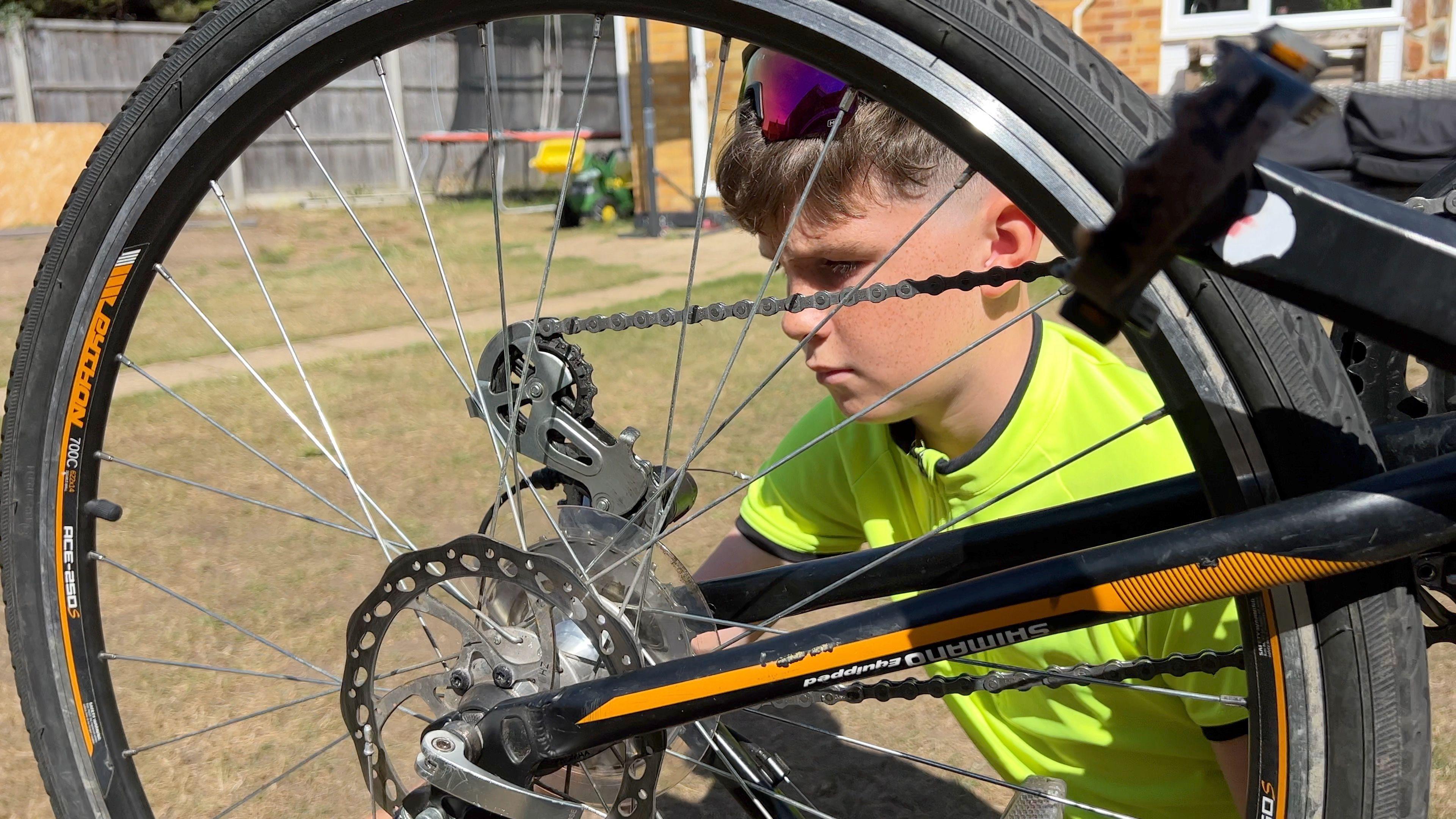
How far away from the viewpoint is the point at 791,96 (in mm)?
1633

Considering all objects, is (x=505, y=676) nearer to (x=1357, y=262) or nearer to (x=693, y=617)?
(x=693, y=617)

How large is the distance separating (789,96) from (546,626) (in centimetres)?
77

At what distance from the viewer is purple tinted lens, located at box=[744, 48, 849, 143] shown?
5.20ft

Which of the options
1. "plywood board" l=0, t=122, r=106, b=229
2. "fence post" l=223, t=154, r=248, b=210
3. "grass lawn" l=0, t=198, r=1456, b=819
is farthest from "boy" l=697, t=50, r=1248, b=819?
"fence post" l=223, t=154, r=248, b=210

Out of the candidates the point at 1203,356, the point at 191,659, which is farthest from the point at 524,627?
the point at 191,659

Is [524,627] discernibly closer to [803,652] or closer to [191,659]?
[803,652]

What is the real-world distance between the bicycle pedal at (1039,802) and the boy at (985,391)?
16 cm

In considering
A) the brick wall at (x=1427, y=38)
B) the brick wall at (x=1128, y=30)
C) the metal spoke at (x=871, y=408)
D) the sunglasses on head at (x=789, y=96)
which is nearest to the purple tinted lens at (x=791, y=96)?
the sunglasses on head at (x=789, y=96)

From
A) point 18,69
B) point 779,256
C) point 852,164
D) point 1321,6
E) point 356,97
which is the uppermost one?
point 356,97

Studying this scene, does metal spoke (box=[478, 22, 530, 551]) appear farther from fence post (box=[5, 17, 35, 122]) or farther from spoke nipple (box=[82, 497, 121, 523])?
fence post (box=[5, 17, 35, 122])

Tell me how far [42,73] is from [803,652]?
53.8ft

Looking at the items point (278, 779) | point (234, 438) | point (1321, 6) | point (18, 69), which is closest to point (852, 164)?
point (234, 438)

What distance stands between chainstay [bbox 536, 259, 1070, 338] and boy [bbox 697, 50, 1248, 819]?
0.08m

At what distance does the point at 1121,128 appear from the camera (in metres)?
1.13
